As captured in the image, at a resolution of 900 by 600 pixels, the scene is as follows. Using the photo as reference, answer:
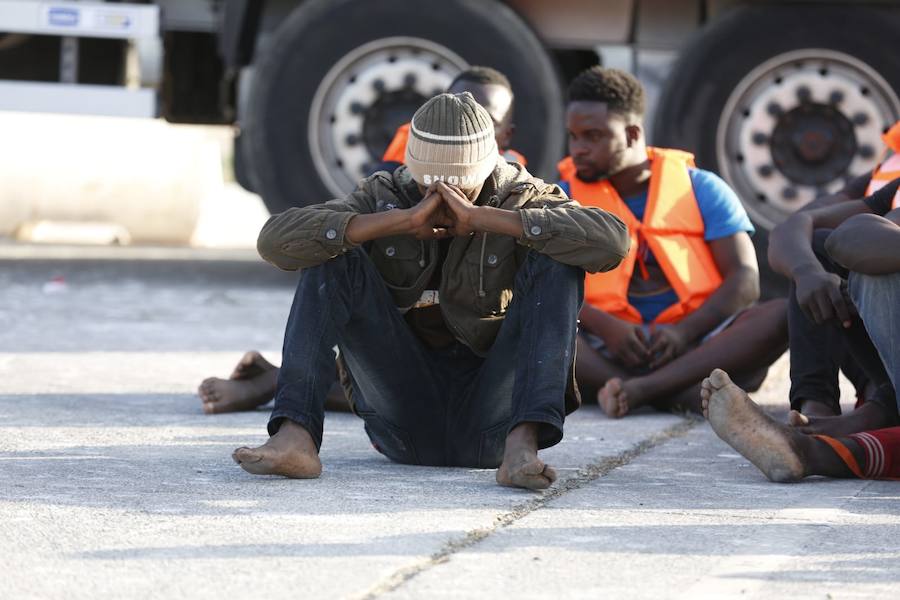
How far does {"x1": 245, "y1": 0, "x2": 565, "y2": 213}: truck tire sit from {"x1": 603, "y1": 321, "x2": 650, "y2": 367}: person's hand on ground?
93.2 inches

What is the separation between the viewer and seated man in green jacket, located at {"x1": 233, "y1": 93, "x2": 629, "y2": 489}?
3742 mm

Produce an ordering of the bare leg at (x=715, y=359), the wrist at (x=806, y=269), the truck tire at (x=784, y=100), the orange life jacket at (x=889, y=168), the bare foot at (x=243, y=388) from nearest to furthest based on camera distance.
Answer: the wrist at (x=806, y=269) < the orange life jacket at (x=889, y=168) < the bare foot at (x=243, y=388) < the bare leg at (x=715, y=359) < the truck tire at (x=784, y=100)

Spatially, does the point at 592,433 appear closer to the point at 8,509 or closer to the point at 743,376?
the point at 743,376

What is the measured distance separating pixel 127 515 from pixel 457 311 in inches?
37.0

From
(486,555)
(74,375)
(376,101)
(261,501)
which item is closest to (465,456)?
(261,501)

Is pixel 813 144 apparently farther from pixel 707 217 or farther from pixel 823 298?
pixel 823 298

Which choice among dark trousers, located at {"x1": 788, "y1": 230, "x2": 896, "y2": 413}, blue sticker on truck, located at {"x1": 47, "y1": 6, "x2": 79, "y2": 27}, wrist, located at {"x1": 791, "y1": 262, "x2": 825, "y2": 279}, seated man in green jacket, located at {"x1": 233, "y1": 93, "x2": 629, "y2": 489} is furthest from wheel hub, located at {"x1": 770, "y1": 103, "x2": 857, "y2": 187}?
seated man in green jacket, located at {"x1": 233, "y1": 93, "x2": 629, "y2": 489}

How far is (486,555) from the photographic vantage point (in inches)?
124

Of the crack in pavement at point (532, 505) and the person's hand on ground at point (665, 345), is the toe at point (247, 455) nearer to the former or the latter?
the crack in pavement at point (532, 505)

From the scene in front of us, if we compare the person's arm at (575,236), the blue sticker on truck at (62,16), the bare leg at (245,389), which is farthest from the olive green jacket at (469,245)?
the blue sticker on truck at (62,16)

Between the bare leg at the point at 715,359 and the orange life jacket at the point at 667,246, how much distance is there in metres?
0.21

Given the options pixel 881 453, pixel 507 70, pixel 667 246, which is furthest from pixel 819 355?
pixel 507 70

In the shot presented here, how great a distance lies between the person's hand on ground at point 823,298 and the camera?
4.28m

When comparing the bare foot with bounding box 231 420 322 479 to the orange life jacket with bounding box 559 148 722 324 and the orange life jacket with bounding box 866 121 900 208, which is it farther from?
the orange life jacket with bounding box 866 121 900 208
